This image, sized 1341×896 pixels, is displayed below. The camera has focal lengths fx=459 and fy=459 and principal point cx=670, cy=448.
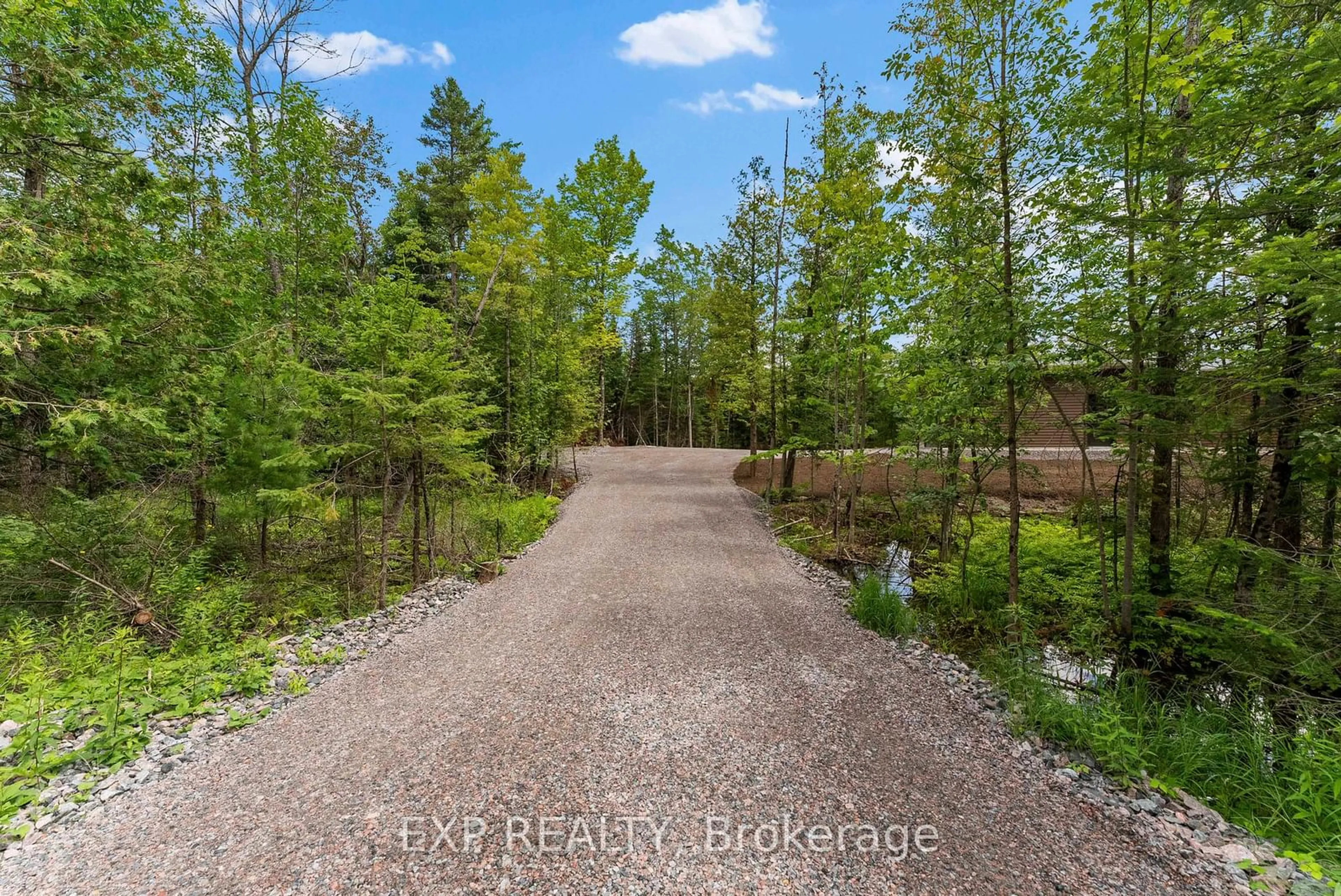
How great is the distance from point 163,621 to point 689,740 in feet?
17.0

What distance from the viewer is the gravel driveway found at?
2.13 metres

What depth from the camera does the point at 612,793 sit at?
8.73 ft

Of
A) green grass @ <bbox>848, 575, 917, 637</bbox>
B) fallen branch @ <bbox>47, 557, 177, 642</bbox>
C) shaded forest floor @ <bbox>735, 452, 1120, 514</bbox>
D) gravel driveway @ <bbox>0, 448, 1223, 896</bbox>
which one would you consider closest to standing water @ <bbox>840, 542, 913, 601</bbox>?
green grass @ <bbox>848, 575, 917, 637</bbox>

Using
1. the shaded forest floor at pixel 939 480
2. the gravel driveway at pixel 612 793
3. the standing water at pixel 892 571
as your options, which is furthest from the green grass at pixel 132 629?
the shaded forest floor at pixel 939 480

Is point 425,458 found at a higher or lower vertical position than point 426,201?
lower

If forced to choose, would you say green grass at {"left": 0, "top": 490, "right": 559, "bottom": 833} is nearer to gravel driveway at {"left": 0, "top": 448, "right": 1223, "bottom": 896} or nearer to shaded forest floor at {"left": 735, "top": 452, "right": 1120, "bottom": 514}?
gravel driveway at {"left": 0, "top": 448, "right": 1223, "bottom": 896}

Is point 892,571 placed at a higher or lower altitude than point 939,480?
lower

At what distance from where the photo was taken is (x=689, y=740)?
316cm

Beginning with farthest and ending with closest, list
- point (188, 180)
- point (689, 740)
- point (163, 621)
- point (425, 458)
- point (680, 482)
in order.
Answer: point (680, 482)
point (425, 458)
point (188, 180)
point (163, 621)
point (689, 740)

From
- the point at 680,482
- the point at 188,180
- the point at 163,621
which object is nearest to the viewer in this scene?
the point at 163,621

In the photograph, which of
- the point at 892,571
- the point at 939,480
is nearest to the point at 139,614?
the point at 892,571

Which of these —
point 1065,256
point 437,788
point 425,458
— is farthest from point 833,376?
point 437,788

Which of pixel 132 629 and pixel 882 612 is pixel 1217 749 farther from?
pixel 132 629

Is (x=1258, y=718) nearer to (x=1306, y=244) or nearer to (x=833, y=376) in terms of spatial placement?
(x=1306, y=244)
